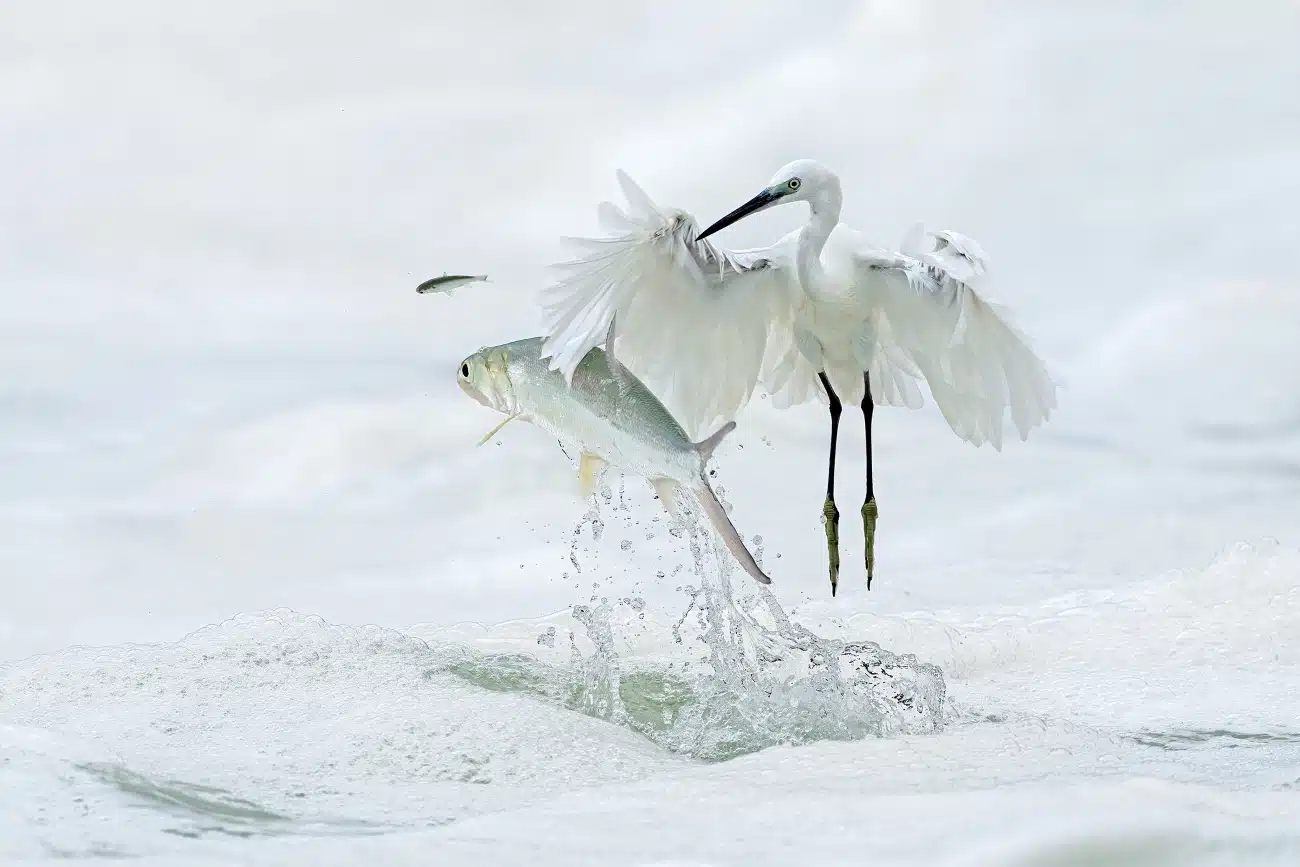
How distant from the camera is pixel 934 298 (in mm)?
4703

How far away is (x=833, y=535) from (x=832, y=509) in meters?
0.11

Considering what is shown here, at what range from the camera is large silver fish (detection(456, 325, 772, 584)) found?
3.10 m

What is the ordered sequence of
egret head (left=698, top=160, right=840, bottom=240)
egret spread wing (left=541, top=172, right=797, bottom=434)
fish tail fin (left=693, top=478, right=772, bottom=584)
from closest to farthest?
1. fish tail fin (left=693, top=478, right=772, bottom=584)
2. egret spread wing (left=541, top=172, right=797, bottom=434)
3. egret head (left=698, top=160, right=840, bottom=240)

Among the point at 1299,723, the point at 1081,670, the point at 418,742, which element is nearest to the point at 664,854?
the point at 418,742

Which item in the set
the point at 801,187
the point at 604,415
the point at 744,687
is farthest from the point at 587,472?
the point at 801,187

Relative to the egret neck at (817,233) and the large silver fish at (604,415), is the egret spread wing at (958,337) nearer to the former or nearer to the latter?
the egret neck at (817,233)

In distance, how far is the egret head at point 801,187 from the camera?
480 cm

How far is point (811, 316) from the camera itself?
5113 mm

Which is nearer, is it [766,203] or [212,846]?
[212,846]

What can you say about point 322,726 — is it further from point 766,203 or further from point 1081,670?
point 1081,670

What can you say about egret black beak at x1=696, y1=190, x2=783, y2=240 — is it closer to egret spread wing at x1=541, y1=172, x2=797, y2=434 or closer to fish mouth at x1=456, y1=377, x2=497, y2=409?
egret spread wing at x1=541, y1=172, x2=797, y2=434

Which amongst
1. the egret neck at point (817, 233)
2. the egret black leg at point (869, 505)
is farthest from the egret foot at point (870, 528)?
the egret neck at point (817, 233)

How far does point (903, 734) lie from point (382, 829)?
5.76 ft

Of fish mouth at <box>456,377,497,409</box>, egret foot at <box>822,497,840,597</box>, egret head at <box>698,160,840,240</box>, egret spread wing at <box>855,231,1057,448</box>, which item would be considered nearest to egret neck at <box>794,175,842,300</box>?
egret head at <box>698,160,840,240</box>
